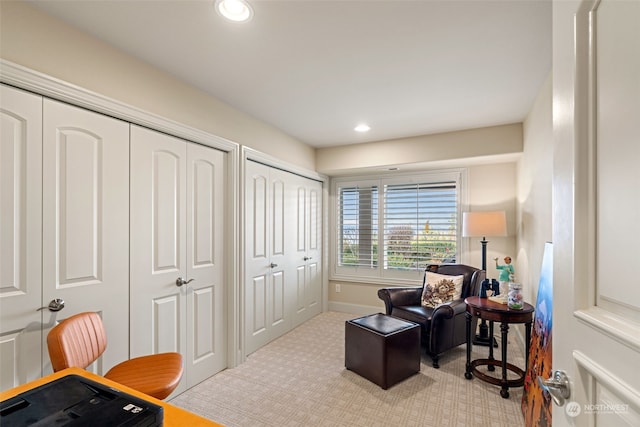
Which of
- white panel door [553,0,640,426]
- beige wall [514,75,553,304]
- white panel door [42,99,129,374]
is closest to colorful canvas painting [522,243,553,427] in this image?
beige wall [514,75,553,304]

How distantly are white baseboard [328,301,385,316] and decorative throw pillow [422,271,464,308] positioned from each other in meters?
1.24

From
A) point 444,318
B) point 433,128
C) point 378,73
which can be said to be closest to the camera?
point 378,73

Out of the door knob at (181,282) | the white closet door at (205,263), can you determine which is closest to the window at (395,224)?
the white closet door at (205,263)

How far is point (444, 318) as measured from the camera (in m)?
2.95

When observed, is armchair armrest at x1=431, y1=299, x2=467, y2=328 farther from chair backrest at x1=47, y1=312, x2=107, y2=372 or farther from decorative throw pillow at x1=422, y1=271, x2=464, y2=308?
chair backrest at x1=47, y1=312, x2=107, y2=372

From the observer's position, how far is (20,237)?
159 centimetres

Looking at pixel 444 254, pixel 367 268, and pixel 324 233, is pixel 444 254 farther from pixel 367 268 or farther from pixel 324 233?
pixel 324 233

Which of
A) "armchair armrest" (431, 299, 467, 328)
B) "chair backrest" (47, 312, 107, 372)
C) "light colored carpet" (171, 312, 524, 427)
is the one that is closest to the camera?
"chair backrest" (47, 312, 107, 372)

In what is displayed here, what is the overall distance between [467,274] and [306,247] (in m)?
2.09

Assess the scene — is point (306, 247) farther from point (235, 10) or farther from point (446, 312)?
point (235, 10)

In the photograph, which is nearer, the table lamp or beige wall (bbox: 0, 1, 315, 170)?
beige wall (bbox: 0, 1, 315, 170)

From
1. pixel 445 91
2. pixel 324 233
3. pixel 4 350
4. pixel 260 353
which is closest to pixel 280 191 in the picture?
pixel 324 233

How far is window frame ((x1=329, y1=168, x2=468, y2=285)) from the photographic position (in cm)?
412

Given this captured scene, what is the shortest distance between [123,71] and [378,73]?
1.79 meters
